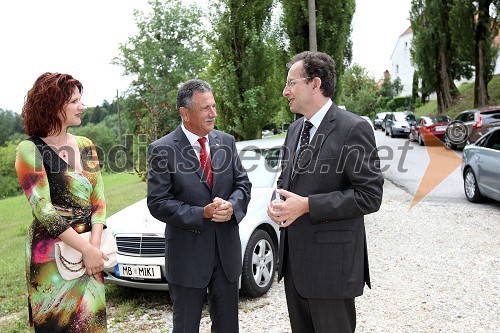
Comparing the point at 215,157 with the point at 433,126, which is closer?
the point at 215,157

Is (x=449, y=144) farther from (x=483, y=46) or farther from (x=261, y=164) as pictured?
(x=261, y=164)

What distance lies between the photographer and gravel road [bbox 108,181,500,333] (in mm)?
4180

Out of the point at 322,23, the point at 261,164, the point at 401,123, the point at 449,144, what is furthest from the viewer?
the point at 401,123

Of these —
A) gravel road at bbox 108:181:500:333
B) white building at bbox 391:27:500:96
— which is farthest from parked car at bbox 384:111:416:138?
white building at bbox 391:27:500:96

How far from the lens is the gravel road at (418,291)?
4180 mm

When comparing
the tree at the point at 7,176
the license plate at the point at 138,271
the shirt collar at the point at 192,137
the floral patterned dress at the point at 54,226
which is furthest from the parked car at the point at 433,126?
the tree at the point at 7,176

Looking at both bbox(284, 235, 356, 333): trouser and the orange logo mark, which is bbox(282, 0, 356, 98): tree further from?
bbox(284, 235, 356, 333): trouser

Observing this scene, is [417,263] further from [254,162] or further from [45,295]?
[45,295]

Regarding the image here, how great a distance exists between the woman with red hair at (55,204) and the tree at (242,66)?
7.47m

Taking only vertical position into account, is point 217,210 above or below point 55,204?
below

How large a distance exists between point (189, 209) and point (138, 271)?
1.92 meters

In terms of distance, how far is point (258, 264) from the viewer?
15.9ft

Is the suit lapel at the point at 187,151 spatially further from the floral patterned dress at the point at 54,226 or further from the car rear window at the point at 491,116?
the car rear window at the point at 491,116

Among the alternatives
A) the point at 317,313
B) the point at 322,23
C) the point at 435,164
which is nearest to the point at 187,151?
the point at 317,313
